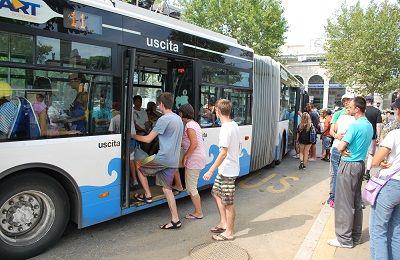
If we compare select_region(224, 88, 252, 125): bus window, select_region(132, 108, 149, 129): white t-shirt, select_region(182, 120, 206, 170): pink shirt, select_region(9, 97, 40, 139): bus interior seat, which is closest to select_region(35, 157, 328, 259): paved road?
select_region(182, 120, 206, 170): pink shirt

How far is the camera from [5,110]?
3.84 metres

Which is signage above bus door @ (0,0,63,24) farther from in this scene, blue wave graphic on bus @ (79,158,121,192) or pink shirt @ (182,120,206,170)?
pink shirt @ (182,120,206,170)

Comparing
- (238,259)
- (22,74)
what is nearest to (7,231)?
(22,74)

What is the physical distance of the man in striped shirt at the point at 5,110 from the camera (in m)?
3.81

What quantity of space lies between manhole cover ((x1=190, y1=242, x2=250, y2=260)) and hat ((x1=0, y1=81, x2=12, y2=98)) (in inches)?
108

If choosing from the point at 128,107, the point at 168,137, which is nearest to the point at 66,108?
the point at 128,107

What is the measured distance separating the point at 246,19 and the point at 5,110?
2978cm

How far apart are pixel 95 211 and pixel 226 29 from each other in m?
30.0

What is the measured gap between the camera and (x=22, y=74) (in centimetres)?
392

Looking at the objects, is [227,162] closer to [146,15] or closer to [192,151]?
[192,151]

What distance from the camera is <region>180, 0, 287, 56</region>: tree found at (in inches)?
1240

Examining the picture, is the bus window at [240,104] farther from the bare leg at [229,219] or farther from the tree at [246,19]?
the tree at [246,19]

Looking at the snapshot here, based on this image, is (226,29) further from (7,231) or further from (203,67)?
(7,231)

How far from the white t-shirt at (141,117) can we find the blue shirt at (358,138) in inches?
150
